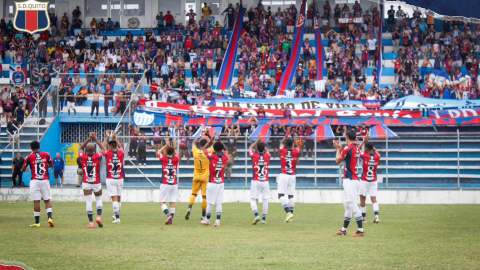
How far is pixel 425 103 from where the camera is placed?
86.8 feet

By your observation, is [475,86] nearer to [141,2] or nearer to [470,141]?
[470,141]

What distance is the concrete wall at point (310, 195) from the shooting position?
70.4 ft

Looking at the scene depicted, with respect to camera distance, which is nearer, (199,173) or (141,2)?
(199,173)

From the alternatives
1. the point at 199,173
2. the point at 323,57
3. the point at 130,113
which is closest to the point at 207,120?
the point at 130,113

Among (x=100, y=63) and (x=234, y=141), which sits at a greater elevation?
(x=100, y=63)

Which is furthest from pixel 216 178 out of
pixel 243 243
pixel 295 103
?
pixel 295 103

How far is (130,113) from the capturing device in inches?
1069

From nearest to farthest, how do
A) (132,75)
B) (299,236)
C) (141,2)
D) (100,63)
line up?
(299,236), (132,75), (100,63), (141,2)

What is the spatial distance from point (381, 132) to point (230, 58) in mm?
12362

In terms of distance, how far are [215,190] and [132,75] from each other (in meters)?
18.4

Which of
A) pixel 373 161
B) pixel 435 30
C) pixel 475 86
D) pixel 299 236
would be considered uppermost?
pixel 435 30

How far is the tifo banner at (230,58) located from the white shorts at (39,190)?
18.8 metres

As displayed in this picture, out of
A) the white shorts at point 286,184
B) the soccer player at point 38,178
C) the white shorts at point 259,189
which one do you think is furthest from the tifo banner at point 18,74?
the white shorts at point 259,189

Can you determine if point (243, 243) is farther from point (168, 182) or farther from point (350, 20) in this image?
point (350, 20)
